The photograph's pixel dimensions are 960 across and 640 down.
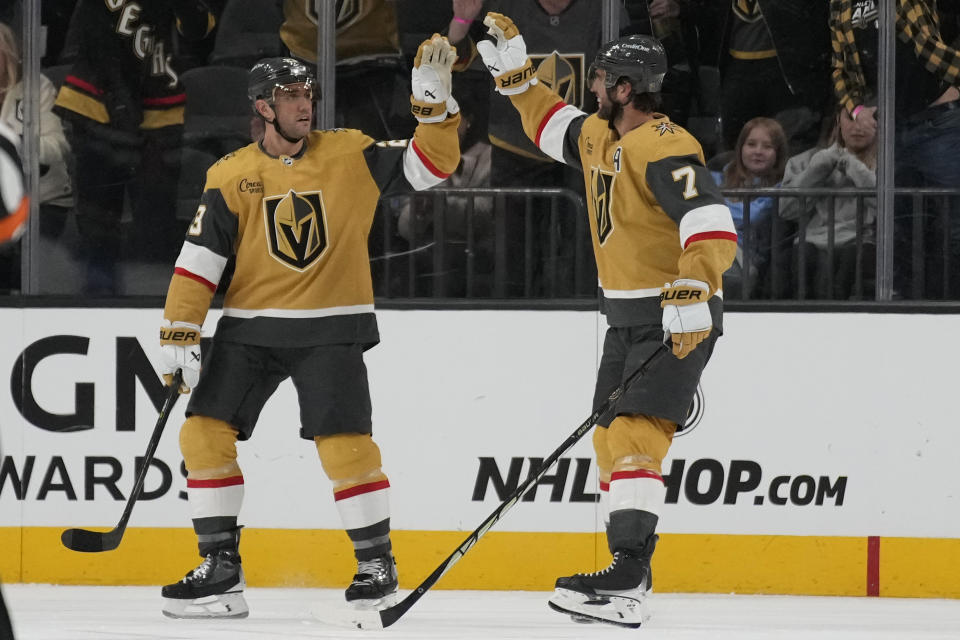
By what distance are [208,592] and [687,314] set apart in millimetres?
1415

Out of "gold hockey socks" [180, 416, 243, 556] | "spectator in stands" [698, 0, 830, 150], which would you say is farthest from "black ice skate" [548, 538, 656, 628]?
"spectator in stands" [698, 0, 830, 150]

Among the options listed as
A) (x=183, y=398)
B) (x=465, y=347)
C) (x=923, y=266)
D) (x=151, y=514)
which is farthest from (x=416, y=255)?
(x=923, y=266)

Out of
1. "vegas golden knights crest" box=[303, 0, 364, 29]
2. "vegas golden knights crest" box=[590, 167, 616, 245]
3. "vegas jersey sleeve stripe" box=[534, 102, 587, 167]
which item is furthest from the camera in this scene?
"vegas golden knights crest" box=[303, 0, 364, 29]

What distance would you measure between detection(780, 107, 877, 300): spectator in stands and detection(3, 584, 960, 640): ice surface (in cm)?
97

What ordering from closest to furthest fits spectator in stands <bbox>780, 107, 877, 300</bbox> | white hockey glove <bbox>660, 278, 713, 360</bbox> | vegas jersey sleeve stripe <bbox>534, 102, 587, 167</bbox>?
white hockey glove <bbox>660, 278, 713, 360</bbox>, vegas jersey sleeve stripe <bbox>534, 102, 587, 167</bbox>, spectator in stands <bbox>780, 107, 877, 300</bbox>

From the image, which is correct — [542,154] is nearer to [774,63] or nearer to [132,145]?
[774,63]

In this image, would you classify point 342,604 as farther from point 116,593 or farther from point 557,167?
point 557,167

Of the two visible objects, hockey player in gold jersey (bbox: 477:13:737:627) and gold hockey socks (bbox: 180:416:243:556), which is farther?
gold hockey socks (bbox: 180:416:243:556)

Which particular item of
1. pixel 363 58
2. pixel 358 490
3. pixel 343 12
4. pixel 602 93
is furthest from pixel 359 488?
pixel 343 12

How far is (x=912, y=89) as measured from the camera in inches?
175

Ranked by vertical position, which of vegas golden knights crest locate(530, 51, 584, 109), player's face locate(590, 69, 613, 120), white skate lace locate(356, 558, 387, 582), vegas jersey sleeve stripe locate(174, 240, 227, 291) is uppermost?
vegas golden knights crest locate(530, 51, 584, 109)

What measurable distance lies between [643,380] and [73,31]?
220cm

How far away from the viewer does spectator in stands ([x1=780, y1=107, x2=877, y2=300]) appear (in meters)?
4.44

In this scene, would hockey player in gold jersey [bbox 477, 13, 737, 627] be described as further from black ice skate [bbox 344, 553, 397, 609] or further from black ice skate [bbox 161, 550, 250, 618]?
black ice skate [bbox 161, 550, 250, 618]
